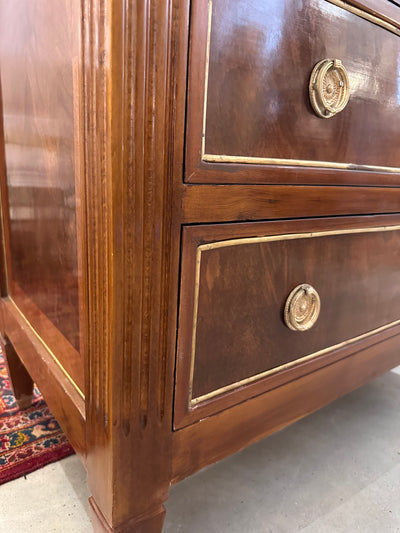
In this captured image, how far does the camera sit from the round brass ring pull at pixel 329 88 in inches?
16.0

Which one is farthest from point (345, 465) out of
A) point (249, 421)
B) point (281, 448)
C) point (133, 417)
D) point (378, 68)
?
point (378, 68)

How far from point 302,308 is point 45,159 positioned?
1.09 ft

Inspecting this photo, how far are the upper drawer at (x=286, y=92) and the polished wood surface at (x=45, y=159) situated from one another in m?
0.11

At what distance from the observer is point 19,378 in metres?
0.81

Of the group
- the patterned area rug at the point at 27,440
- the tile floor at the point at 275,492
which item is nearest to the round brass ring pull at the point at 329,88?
the tile floor at the point at 275,492

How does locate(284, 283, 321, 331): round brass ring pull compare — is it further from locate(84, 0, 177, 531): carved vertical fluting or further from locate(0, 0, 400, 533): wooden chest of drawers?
locate(84, 0, 177, 531): carved vertical fluting

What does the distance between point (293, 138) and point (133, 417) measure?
0.99ft

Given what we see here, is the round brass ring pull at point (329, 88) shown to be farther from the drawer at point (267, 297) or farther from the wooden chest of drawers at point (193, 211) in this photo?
the drawer at point (267, 297)

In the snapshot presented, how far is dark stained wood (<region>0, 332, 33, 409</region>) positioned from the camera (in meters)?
0.80

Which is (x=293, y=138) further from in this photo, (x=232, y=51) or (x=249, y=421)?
(x=249, y=421)

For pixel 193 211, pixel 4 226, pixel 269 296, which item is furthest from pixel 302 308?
pixel 4 226

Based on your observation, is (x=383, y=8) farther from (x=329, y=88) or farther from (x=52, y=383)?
(x=52, y=383)

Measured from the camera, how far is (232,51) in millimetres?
347

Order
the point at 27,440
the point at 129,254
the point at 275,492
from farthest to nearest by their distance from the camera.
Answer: the point at 27,440, the point at 275,492, the point at 129,254
